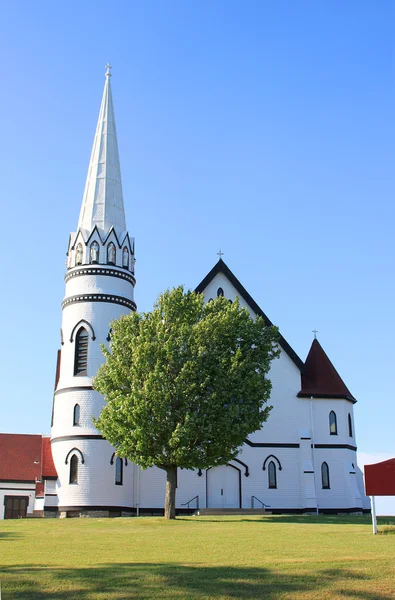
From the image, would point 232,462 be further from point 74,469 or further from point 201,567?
point 201,567

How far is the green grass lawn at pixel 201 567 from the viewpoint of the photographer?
525 inches

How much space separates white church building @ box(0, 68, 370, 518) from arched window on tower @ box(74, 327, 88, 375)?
0.22 ft

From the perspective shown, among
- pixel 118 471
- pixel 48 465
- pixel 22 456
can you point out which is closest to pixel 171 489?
pixel 118 471

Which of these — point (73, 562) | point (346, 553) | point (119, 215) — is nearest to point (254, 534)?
point (346, 553)

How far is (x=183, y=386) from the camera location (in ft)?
110

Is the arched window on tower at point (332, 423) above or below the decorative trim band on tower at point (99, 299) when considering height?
below

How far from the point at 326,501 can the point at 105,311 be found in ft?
64.1

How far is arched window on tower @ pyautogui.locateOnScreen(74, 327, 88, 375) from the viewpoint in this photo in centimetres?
4475

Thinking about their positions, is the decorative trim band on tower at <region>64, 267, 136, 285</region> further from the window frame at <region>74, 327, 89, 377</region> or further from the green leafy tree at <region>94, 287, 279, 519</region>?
the green leafy tree at <region>94, 287, 279, 519</region>

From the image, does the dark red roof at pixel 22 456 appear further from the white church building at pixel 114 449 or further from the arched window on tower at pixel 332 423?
the arched window on tower at pixel 332 423

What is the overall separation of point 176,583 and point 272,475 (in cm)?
3347

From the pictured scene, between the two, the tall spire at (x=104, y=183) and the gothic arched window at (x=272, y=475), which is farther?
the tall spire at (x=104, y=183)

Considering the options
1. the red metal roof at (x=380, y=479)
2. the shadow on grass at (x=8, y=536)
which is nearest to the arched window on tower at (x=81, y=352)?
the shadow on grass at (x=8, y=536)

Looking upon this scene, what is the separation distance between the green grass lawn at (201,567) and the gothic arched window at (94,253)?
79.0 ft
